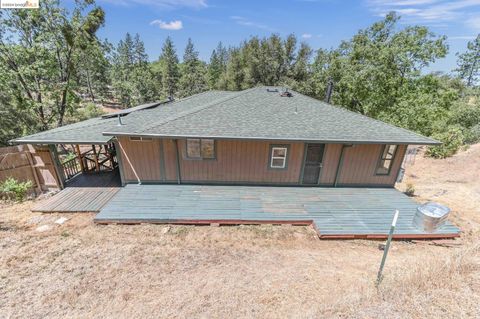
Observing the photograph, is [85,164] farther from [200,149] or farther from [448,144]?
[448,144]

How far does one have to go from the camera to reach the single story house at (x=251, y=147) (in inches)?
291

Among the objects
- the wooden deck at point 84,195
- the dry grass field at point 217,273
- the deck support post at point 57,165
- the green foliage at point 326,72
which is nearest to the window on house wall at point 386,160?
the dry grass field at point 217,273

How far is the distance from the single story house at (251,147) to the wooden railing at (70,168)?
169 centimetres

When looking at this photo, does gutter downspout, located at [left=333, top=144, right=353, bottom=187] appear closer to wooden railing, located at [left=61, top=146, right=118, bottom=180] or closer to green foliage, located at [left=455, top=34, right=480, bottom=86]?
wooden railing, located at [left=61, top=146, right=118, bottom=180]

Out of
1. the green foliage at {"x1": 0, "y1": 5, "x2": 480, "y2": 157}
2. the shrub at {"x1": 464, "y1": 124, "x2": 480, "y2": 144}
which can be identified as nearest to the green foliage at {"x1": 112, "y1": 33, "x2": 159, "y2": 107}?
the green foliage at {"x1": 0, "y1": 5, "x2": 480, "y2": 157}

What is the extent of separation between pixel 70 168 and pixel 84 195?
2655 millimetres

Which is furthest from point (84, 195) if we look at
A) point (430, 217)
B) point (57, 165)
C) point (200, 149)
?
point (430, 217)

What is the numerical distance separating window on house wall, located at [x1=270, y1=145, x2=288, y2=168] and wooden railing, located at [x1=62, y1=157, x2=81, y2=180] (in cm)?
875

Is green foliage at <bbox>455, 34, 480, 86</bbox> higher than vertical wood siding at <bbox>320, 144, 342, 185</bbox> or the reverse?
higher

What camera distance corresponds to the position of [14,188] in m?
7.34

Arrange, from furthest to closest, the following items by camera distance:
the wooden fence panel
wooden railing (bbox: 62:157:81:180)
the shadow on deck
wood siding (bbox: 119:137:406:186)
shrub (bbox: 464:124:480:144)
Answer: shrub (bbox: 464:124:480:144), wooden railing (bbox: 62:157:81:180), the shadow on deck, wood siding (bbox: 119:137:406:186), the wooden fence panel

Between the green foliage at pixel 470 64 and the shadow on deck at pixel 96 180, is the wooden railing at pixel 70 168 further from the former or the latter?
the green foliage at pixel 470 64

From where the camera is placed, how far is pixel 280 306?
12.5ft

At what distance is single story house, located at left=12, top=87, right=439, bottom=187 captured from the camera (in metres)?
7.40
